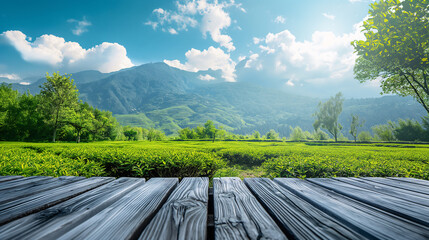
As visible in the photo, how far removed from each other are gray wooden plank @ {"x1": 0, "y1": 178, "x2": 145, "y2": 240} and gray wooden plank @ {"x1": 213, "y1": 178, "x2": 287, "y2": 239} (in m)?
0.72

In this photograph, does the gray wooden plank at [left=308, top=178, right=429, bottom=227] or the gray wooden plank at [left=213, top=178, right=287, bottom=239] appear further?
the gray wooden plank at [left=308, top=178, right=429, bottom=227]

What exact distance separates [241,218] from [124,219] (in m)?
0.63

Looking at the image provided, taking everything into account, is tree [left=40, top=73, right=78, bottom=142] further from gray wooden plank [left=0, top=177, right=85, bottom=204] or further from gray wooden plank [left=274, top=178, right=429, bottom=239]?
gray wooden plank [left=274, top=178, right=429, bottom=239]

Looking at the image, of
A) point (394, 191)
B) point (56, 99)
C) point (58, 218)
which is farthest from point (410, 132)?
point (56, 99)

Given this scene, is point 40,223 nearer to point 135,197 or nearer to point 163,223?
point 135,197

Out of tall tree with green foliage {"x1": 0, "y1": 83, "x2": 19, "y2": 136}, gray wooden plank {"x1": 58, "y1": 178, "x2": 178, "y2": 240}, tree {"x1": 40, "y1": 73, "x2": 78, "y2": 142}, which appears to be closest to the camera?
gray wooden plank {"x1": 58, "y1": 178, "x2": 178, "y2": 240}

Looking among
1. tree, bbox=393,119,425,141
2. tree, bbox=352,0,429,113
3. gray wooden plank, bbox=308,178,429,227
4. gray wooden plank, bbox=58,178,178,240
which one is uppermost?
tree, bbox=352,0,429,113

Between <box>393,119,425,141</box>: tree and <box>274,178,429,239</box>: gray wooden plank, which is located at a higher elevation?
<box>274,178,429,239</box>: gray wooden plank

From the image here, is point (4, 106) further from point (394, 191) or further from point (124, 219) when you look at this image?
point (394, 191)

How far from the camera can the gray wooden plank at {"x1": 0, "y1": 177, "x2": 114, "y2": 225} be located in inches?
36.4

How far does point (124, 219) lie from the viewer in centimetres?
88

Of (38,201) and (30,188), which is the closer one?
(38,201)

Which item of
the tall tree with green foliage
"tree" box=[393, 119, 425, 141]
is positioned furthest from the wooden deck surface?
"tree" box=[393, 119, 425, 141]

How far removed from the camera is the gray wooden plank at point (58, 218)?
74 cm
